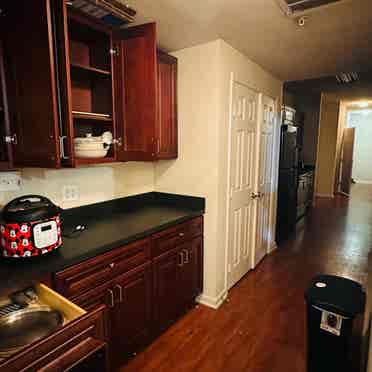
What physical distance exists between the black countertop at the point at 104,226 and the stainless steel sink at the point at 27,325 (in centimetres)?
12

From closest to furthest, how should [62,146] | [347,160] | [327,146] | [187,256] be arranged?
[62,146]
[187,256]
[327,146]
[347,160]

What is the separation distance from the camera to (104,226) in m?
1.82

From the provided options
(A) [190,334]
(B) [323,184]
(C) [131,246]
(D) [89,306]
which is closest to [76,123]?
(C) [131,246]

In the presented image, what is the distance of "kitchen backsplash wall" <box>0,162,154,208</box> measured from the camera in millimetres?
1706

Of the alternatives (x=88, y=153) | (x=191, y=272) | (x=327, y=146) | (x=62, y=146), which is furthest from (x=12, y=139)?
(x=327, y=146)

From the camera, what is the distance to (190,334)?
2025 mm

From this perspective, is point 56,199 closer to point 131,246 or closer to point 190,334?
point 131,246

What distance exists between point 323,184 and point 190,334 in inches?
271

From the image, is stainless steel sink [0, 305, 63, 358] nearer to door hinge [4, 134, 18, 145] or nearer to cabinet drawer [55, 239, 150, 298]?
cabinet drawer [55, 239, 150, 298]

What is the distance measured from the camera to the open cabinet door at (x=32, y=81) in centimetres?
128

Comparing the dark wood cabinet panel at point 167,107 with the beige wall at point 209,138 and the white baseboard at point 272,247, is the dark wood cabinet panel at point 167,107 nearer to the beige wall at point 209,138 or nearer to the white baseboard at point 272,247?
the beige wall at point 209,138

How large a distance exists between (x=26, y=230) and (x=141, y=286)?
80 cm

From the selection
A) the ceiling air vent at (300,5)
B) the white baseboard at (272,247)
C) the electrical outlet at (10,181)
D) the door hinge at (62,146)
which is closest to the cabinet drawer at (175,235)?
the door hinge at (62,146)

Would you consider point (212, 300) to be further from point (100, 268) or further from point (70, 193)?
point (70, 193)
